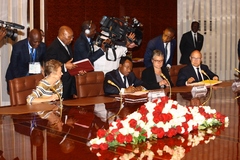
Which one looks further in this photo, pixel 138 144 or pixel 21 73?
pixel 21 73

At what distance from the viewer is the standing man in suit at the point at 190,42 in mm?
10047

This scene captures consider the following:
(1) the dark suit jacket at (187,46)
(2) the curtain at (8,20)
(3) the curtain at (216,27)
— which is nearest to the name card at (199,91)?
(2) the curtain at (8,20)

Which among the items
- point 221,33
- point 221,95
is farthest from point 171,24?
point 221,95

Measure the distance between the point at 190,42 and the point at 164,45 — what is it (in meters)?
2.14

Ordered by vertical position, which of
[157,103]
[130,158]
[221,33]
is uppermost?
[221,33]

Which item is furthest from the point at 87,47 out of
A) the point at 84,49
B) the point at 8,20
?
the point at 8,20

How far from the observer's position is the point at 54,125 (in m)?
3.88

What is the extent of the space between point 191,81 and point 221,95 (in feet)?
3.26

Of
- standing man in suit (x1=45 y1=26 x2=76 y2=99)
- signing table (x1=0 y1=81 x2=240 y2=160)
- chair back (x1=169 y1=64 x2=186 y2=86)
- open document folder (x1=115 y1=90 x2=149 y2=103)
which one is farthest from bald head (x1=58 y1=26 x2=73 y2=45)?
signing table (x1=0 y1=81 x2=240 y2=160)

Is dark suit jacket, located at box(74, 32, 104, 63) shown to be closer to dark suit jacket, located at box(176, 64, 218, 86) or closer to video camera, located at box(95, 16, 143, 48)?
video camera, located at box(95, 16, 143, 48)

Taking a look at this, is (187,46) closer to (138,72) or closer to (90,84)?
(138,72)

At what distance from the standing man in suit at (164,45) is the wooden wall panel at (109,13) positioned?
176 centimetres

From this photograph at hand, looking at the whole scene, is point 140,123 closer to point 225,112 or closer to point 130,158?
point 130,158

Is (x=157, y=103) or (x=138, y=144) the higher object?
(x=157, y=103)
